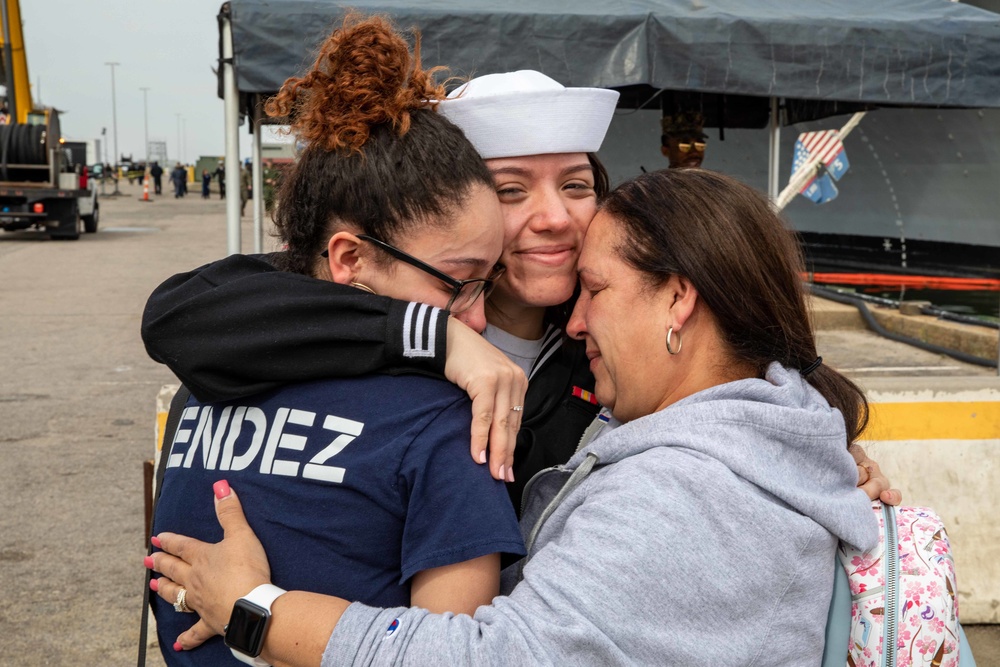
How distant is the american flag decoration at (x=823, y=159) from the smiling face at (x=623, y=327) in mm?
7855

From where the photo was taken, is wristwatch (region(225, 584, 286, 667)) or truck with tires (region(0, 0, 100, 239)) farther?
truck with tires (region(0, 0, 100, 239))

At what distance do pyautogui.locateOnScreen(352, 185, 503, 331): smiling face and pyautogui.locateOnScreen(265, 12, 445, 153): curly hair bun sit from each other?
169 mm

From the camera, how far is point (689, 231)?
5.32 ft

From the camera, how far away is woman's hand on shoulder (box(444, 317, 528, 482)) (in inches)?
56.6

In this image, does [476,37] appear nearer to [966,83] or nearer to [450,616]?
[966,83]

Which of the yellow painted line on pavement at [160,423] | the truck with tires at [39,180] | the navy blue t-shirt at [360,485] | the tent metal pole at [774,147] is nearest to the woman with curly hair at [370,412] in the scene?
the navy blue t-shirt at [360,485]

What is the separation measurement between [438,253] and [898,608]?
94cm

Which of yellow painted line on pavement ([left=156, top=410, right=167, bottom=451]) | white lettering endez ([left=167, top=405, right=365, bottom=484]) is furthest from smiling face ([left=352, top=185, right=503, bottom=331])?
yellow painted line on pavement ([left=156, top=410, right=167, bottom=451])

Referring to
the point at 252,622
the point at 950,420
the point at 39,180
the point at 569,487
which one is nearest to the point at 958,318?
the point at 950,420

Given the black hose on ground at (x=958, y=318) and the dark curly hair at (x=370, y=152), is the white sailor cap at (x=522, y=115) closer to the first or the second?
the dark curly hair at (x=370, y=152)

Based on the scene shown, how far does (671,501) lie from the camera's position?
1.37m

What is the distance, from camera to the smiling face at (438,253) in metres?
1.61

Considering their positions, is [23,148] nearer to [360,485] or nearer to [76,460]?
[76,460]

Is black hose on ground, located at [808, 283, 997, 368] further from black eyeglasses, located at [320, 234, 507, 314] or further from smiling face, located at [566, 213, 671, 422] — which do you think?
black eyeglasses, located at [320, 234, 507, 314]
